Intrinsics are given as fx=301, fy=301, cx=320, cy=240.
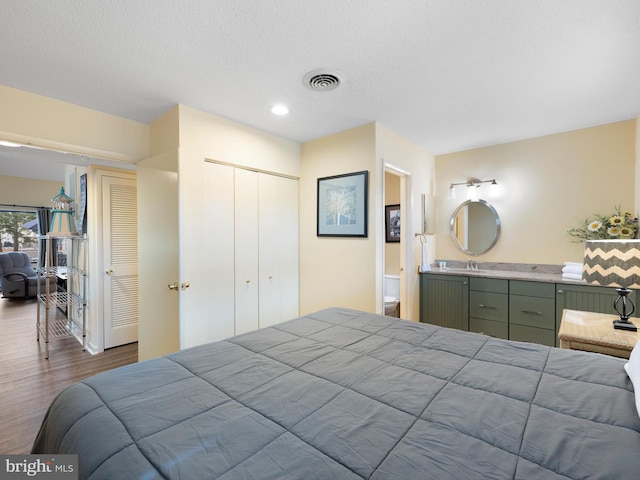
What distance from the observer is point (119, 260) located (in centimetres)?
368

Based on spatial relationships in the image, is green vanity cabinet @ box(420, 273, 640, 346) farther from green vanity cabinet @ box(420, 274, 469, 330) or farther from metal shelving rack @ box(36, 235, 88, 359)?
metal shelving rack @ box(36, 235, 88, 359)

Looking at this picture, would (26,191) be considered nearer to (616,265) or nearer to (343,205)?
(343,205)

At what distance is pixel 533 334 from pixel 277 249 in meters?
2.82

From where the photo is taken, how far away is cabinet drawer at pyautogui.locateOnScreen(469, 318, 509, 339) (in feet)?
10.6

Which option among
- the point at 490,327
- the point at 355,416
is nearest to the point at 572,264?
the point at 490,327

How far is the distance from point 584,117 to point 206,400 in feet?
12.6

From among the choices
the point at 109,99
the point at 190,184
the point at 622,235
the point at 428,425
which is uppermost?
the point at 109,99

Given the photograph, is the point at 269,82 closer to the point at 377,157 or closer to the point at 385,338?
the point at 377,157

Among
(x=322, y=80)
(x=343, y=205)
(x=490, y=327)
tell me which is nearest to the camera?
(x=322, y=80)

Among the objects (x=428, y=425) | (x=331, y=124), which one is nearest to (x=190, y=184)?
(x=331, y=124)

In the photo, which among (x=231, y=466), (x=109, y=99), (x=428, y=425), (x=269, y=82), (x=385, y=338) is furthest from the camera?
(x=109, y=99)

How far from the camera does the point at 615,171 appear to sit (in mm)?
3039

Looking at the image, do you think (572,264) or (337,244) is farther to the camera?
(337,244)

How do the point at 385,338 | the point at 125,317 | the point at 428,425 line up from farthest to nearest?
→ the point at 125,317, the point at 385,338, the point at 428,425
